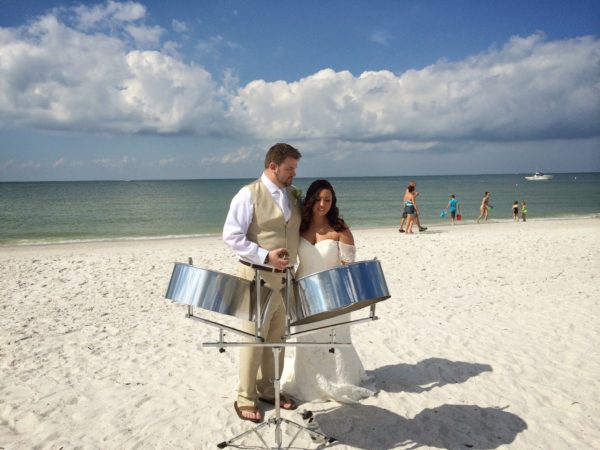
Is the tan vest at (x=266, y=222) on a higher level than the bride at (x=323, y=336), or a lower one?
higher

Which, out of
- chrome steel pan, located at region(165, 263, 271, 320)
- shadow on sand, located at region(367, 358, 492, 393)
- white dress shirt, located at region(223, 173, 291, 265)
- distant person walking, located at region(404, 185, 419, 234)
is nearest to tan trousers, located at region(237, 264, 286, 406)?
white dress shirt, located at region(223, 173, 291, 265)

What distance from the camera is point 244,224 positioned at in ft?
8.84

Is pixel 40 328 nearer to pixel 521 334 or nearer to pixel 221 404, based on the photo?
pixel 221 404

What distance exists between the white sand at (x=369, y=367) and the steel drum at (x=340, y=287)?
1056mm

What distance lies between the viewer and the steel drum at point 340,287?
2.35 meters

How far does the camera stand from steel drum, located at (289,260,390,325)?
7.71ft

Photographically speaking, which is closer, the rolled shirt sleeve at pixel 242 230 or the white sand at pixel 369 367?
the rolled shirt sleeve at pixel 242 230

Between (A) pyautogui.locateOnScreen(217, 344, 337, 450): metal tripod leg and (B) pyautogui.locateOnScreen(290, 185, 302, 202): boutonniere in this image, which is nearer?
(A) pyautogui.locateOnScreen(217, 344, 337, 450): metal tripod leg

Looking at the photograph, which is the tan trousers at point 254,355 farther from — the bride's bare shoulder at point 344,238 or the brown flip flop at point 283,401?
the bride's bare shoulder at point 344,238

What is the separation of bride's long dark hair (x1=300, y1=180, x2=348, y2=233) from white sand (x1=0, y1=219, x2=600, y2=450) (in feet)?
4.32

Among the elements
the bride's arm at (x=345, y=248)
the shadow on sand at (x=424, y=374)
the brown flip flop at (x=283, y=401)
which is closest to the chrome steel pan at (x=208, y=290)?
the bride's arm at (x=345, y=248)

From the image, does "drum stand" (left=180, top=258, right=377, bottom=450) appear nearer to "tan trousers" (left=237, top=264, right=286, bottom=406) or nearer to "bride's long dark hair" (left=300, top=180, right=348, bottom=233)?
"tan trousers" (left=237, top=264, right=286, bottom=406)

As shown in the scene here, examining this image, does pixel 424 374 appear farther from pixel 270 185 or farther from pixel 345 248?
pixel 270 185

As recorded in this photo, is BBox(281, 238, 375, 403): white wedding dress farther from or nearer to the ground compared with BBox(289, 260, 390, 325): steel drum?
nearer to the ground
